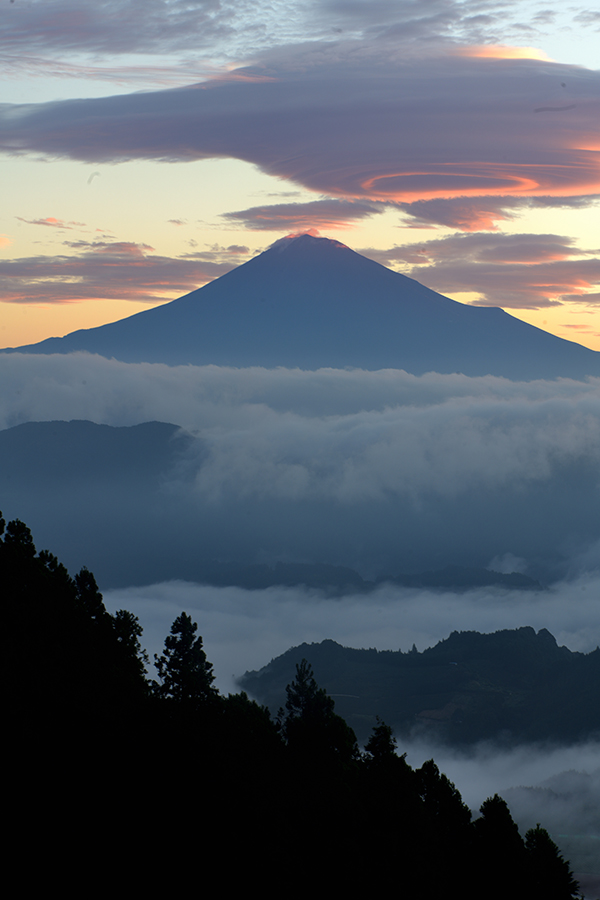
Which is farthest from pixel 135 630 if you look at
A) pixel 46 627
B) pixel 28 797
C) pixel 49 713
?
pixel 28 797

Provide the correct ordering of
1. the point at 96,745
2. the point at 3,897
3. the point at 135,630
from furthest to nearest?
the point at 135,630, the point at 96,745, the point at 3,897

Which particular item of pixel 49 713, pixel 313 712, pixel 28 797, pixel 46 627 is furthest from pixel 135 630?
pixel 28 797

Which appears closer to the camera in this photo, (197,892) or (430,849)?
(197,892)

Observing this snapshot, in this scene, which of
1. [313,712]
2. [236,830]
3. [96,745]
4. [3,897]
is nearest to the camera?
[3,897]

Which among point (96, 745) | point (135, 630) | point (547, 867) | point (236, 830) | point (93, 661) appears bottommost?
point (547, 867)

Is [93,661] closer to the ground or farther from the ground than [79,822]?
farther from the ground

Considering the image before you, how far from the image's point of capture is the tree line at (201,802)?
20.9 metres

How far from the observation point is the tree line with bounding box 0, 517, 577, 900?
20891 mm

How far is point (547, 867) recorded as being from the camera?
86.2ft

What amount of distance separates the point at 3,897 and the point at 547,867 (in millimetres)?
16688

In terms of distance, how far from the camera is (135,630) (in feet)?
143

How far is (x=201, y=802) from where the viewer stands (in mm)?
22062

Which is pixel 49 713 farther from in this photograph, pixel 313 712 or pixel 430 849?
pixel 313 712

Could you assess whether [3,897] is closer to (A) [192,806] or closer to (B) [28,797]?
(B) [28,797]
